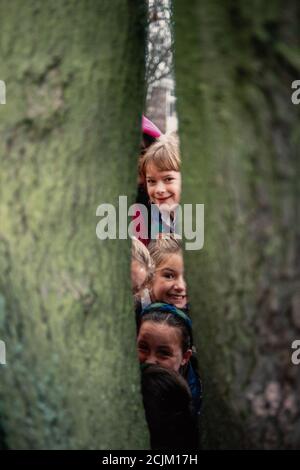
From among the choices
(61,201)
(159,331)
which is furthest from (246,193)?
(159,331)

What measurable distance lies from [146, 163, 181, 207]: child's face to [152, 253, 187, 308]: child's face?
0.50 metres

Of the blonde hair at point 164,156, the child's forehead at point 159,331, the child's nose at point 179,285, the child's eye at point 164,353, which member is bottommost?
the child's eye at point 164,353

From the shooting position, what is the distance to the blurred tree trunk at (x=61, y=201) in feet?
3.23

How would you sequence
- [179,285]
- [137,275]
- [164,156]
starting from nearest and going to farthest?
1. [137,275]
2. [179,285]
3. [164,156]

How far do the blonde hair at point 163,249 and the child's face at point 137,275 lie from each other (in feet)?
0.80

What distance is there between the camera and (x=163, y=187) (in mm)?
3213

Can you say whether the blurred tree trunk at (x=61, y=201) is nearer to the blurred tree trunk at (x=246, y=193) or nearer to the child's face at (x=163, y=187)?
the blurred tree trunk at (x=246, y=193)

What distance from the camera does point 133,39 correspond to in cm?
106

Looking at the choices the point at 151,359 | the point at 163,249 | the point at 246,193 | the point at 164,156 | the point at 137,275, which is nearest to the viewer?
the point at 246,193

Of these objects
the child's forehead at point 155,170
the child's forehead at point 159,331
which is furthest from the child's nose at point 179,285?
the child's forehead at point 155,170

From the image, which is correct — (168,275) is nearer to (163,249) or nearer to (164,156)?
(163,249)

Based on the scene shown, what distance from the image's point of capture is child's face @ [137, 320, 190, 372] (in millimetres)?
2207

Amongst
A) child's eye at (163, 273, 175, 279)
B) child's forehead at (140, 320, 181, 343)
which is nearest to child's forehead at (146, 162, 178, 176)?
child's eye at (163, 273, 175, 279)

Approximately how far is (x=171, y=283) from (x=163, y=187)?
75 centimetres
